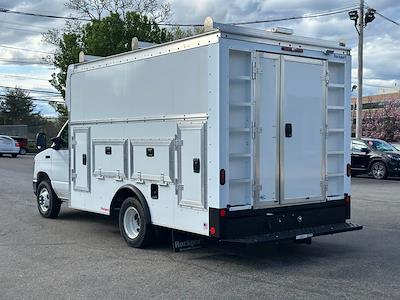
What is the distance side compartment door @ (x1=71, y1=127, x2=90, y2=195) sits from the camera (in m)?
9.67

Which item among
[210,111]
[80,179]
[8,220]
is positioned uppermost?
[210,111]

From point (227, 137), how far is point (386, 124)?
39.0 m

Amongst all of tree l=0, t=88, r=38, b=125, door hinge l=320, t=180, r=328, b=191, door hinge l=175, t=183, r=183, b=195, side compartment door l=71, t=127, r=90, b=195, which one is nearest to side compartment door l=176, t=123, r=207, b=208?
door hinge l=175, t=183, r=183, b=195

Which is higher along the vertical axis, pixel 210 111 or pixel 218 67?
pixel 218 67

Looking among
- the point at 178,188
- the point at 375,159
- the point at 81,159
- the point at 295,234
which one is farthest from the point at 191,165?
the point at 375,159

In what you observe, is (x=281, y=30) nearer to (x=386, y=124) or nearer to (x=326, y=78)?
(x=326, y=78)

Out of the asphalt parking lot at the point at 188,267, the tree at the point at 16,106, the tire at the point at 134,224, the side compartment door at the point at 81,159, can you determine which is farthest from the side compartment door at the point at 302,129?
the tree at the point at 16,106

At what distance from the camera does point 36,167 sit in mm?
11992

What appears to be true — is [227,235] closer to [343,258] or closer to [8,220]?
[343,258]

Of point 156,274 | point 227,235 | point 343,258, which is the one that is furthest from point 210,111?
point 343,258

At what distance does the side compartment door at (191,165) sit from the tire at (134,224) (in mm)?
956

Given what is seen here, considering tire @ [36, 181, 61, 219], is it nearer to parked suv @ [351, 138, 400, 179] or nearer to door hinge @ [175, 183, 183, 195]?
door hinge @ [175, 183, 183, 195]

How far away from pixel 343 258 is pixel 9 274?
450 cm

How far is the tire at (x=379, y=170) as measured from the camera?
69.2ft
